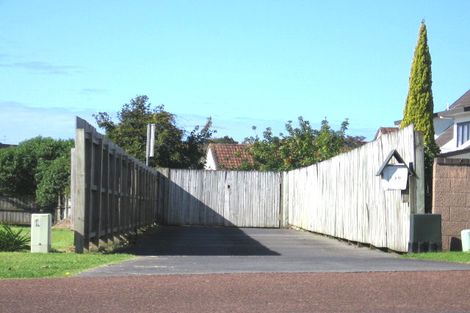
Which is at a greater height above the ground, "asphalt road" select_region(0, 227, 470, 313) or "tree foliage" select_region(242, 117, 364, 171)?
"tree foliage" select_region(242, 117, 364, 171)

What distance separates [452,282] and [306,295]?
242 centimetres

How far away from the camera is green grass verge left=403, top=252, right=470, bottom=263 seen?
45.7 feet

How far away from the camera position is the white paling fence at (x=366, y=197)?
15.9 m

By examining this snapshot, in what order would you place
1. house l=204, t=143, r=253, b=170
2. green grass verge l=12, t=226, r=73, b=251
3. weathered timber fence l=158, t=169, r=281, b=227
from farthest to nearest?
house l=204, t=143, r=253, b=170 → weathered timber fence l=158, t=169, r=281, b=227 → green grass verge l=12, t=226, r=73, b=251

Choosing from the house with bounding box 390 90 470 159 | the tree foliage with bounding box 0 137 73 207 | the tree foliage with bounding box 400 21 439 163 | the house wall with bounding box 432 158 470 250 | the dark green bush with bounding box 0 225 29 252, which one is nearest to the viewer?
the dark green bush with bounding box 0 225 29 252

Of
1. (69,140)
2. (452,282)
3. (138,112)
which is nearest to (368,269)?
(452,282)

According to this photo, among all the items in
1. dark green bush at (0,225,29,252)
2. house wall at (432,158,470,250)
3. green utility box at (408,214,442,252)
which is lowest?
dark green bush at (0,225,29,252)

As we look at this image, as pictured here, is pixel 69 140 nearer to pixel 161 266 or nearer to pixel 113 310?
pixel 161 266

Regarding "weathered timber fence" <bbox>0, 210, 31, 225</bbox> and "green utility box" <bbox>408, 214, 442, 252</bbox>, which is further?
"weathered timber fence" <bbox>0, 210, 31, 225</bbox>

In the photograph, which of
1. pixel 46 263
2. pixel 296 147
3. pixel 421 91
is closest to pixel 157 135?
pixel 296 147

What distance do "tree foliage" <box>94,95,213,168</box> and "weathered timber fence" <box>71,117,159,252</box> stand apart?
14.4m

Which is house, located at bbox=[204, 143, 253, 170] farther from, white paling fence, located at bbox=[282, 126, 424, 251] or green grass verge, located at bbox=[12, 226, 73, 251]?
green grass verge, located at bbox=[12, 226, 73, 251]

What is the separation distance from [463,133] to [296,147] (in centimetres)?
938

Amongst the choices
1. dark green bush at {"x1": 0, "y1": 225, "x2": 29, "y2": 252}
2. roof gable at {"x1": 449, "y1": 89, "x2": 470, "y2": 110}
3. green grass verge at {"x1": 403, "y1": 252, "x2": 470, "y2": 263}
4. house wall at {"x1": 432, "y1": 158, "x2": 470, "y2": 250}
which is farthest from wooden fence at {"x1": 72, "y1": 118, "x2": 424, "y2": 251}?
roof gable at {"x1": 449, "y1": 89, "x2": 470, "y2": 110}
